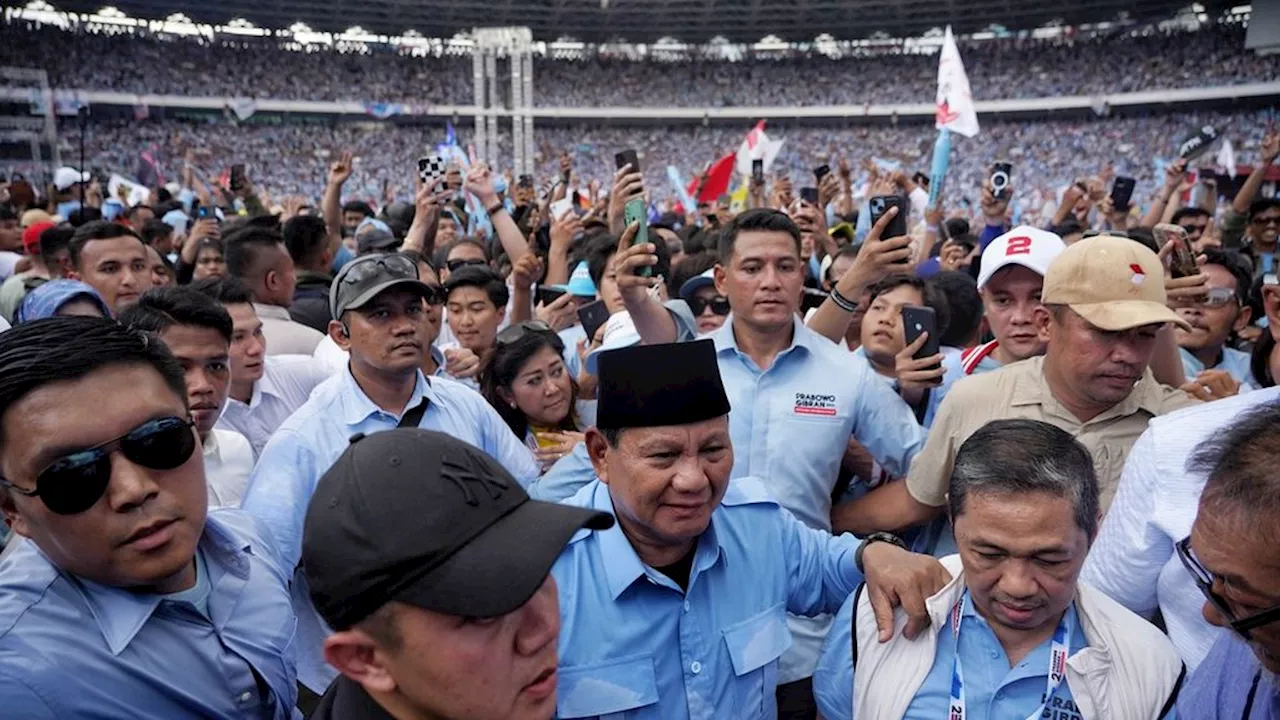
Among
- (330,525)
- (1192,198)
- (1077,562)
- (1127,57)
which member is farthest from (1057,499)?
(1127,57)

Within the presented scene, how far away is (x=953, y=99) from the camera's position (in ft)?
31.8

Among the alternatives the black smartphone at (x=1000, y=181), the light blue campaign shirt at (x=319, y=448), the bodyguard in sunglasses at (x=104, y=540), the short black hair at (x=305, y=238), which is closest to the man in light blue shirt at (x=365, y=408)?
the light blue campaign shirt at (x=319, y=448)

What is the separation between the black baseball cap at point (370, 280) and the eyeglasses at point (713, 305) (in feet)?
5.65

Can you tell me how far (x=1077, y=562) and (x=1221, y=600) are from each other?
0.39 meters

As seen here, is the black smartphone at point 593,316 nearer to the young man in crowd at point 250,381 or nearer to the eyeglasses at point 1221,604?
the young man in crowd at point 250,381

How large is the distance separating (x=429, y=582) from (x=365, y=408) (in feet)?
6.32

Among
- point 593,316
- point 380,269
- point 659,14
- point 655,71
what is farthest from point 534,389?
point 655,71

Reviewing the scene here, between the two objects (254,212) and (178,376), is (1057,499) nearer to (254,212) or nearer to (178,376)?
(178,376)

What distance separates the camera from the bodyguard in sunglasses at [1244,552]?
1.44m

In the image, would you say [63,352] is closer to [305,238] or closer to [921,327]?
[921,327]

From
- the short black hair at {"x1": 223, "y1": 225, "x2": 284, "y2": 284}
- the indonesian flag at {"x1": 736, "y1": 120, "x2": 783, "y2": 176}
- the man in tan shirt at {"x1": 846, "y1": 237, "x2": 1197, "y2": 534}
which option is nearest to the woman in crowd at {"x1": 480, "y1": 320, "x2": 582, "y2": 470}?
the man in tan shirt at {"x1": 846, "y1": 237, "x2": 1197, "y2": 534}

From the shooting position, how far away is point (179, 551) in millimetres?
1743

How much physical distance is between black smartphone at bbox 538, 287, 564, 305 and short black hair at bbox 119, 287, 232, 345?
2.53 metres

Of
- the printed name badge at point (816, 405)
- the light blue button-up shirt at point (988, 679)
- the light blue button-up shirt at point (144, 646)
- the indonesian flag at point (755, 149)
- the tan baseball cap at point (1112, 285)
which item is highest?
the indonesian flag at point (755, 149)
